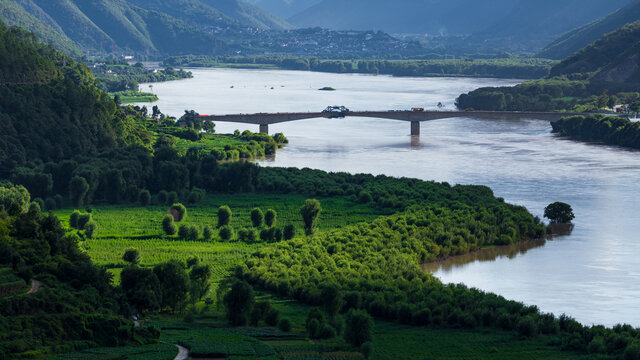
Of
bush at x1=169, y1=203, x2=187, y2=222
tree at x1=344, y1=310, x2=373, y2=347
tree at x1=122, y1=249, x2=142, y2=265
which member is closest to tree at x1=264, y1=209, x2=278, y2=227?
bush at x1=169, y1=203, x2=187, y2=222

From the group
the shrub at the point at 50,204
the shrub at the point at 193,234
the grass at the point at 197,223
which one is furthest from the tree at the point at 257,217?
the shrub at the point at 50,204

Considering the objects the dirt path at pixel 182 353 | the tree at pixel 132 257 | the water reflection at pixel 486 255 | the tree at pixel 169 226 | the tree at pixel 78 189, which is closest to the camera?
the dirt path at pixel 182 353

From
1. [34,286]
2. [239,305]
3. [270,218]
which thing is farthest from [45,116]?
[239,305]

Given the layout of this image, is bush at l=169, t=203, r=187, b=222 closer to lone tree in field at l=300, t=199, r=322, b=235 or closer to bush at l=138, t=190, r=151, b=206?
bush at l=138, t=190, r=151, b=206

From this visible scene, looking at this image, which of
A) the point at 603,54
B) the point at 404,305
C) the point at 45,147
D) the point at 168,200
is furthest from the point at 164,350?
the point at 603,54

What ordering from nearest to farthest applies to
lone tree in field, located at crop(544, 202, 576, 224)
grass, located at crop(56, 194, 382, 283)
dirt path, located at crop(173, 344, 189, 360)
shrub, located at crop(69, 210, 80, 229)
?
dirt path, located at crop(173, 344, 189, 360) < grass, located at crop(56, 194, 382, 283) < shrub, located at crop(69, 210, 80, 229) < lone tree in field, located at crop(544, 202, 576, 224)

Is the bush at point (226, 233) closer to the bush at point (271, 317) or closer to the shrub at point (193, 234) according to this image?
the shrub at point (193, 234)

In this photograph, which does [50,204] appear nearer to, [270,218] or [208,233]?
[208,233]
